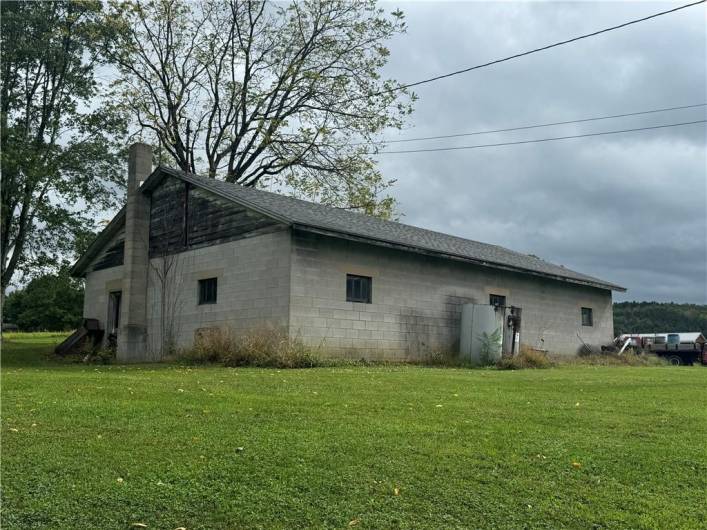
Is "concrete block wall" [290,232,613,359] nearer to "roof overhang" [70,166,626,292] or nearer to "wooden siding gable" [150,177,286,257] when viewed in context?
"roof overhang" [70,166,626,292]

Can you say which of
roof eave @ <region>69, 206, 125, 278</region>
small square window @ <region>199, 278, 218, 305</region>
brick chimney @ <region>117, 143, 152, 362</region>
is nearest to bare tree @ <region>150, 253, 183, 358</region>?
brick chimney @ <region>117, 143, 152, 362</region>

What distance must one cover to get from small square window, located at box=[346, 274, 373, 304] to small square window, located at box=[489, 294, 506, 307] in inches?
241

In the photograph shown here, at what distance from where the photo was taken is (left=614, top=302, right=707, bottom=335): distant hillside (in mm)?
65250

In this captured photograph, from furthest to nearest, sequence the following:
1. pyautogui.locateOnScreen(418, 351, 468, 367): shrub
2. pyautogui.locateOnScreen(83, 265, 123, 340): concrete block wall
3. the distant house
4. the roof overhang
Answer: pyautogui.locateOnScreen(83, 265, 123, 340): concrete block wall, pyautogui.locateOnScreen(418, 351, 468, 367): shrub, the distant house, the roof overhang

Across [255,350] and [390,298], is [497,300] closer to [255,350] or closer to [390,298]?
[390,298]

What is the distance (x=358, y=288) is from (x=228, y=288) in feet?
12.2

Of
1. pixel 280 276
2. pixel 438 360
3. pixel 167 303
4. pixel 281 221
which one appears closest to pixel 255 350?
pixel 280 276

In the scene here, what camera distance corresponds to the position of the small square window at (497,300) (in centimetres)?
2336

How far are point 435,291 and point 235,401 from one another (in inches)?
514

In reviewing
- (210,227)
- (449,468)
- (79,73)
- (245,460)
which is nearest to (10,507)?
(245,460)

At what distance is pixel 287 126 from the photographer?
3447 cm

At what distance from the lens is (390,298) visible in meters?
19.4

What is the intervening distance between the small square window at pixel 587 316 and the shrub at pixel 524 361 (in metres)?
8.38

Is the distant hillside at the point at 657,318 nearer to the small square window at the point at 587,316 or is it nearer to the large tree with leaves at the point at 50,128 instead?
Answer: the small square window at the point at 587,316
